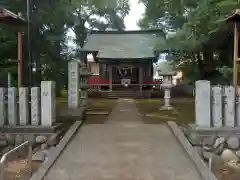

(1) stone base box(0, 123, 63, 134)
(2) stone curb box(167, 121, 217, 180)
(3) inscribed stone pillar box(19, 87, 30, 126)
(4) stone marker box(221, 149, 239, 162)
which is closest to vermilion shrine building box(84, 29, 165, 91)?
(2) stone curb box(167, 121, 217, 180)

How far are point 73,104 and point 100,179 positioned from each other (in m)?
6.61

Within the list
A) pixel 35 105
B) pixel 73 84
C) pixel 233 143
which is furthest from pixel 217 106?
pixel 73 84

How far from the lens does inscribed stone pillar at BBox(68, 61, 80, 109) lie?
12062mm

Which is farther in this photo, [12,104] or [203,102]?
[12,104]

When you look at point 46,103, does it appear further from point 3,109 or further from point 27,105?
point 3,109

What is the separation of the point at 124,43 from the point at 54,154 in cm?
2277

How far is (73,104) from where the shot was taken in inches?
475

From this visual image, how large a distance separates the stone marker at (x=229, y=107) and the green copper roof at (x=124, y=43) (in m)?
16.9

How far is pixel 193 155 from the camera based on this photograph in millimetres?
6980

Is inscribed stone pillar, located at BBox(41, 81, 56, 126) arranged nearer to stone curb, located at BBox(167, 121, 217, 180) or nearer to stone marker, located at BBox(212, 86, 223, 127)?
stone curb, located at BBox(167, 121, 217, 180)

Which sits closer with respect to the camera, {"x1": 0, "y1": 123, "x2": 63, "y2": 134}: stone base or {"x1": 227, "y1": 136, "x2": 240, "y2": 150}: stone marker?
{"x1": 227, "y1": 136, "x2": 240, "y2": 150}: stone marker

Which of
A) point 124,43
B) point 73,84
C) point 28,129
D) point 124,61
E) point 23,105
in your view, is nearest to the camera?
point 28,129

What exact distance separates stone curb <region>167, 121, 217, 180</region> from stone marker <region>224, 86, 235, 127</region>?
122 centimetres

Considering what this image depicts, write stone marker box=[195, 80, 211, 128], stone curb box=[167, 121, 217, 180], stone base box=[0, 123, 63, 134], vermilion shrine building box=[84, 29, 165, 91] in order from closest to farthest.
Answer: stone curb box=[167, 121, 217, 180] → stone marker box=[195, 80, 211, 128] → stone base box=[0, 123, 63, 134] → vermilion shrine building box=[84, 29, 165, 91]
